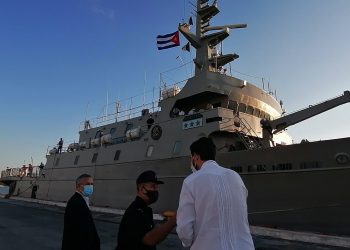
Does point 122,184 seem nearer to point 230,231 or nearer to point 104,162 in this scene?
point 104,162

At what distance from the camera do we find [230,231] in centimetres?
241

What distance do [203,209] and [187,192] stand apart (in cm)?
16

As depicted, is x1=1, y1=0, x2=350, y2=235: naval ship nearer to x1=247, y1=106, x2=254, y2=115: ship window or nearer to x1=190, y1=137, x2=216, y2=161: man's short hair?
x1=247, y1=106, x2=254, y2=115: ship window

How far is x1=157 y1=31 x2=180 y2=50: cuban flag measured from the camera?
1933 centimetres

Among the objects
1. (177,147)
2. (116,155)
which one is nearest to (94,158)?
(116,155)

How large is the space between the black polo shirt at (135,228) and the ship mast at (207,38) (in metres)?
15.5

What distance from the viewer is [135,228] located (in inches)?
119

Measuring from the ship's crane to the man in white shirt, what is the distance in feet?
38.6

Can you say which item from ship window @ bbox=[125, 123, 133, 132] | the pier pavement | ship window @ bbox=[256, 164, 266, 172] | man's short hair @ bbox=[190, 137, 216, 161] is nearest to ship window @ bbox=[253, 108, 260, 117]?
ship window @ bbox=[256, 164, 266, 172]

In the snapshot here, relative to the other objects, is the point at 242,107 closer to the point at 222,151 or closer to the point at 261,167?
the point at 222,151

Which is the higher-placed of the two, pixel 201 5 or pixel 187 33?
pixel 201 5

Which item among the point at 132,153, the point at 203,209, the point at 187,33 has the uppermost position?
the point at 187,33

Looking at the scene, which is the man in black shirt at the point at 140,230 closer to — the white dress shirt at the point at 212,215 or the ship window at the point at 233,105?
the white dress shirt at the point at 212,215

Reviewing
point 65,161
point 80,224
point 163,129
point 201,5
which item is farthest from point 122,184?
point 80,224
